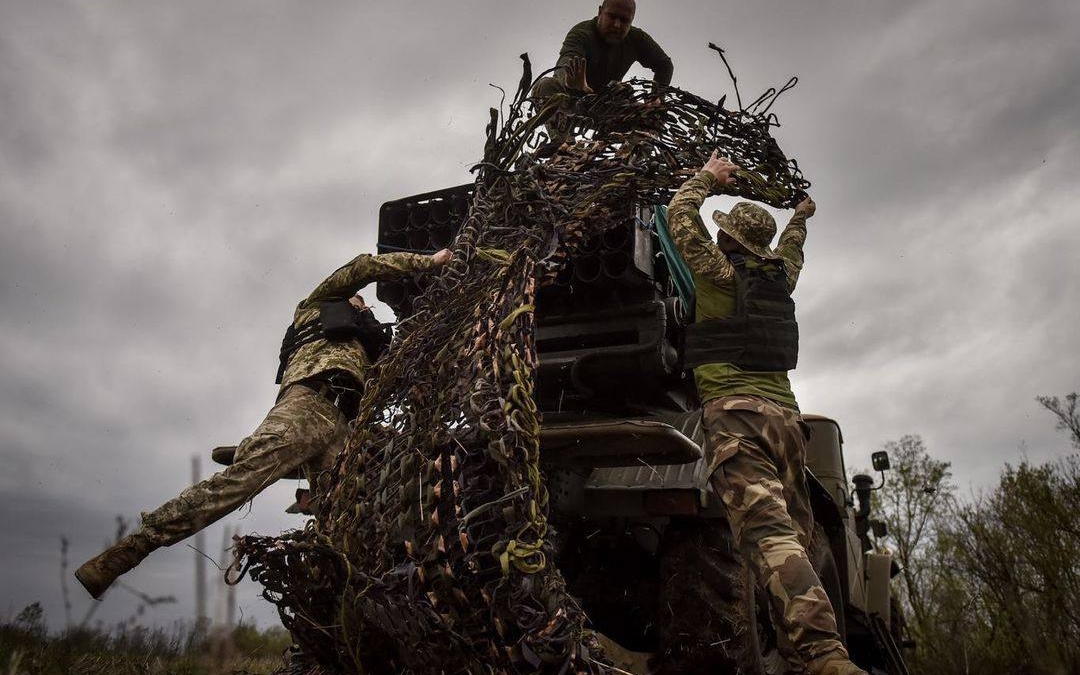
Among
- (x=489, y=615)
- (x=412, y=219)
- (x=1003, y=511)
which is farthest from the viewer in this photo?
(x=1003, y=511)

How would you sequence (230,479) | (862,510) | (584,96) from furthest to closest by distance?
(862,510)
(584,96)
(230,479)

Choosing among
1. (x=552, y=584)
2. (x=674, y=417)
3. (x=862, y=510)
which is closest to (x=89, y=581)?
(x=552, y=584)

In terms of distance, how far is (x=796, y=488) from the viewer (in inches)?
138

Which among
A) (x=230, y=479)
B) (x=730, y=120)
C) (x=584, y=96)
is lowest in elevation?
(x=230, y=479)

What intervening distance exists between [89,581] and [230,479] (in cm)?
65

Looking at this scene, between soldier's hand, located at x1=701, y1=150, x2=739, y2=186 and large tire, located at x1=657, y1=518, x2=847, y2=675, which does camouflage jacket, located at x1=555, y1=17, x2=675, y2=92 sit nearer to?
soldier's hand, located at x1=701, y1=150, x2=739, y2=186

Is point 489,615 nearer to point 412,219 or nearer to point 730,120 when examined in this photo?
point 730,120

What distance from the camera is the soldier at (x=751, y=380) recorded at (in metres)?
3.09

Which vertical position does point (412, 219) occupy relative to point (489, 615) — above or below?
above

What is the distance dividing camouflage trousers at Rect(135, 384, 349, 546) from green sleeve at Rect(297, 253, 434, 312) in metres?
0.54

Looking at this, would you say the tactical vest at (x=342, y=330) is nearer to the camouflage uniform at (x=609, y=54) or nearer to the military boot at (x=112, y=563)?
the military boot at (x=112, y=563)

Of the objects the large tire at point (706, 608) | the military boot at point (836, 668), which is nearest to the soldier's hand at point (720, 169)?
the large tire at point (706, 608)

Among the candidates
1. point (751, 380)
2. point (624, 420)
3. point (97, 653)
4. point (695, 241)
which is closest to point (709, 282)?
point (695, 241)

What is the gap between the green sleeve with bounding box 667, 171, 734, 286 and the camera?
3586 mm
